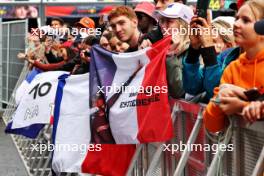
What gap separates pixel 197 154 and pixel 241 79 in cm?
80

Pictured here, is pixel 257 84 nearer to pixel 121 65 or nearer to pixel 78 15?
pixel 121 65

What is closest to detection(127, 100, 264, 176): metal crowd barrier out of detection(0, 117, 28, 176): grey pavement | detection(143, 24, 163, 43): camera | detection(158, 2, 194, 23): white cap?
detection(158, 2, 194, 23): white cap

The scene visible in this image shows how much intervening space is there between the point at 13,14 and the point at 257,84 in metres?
14.0

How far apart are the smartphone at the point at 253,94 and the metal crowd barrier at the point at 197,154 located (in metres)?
0.13

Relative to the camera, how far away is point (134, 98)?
17.2ft

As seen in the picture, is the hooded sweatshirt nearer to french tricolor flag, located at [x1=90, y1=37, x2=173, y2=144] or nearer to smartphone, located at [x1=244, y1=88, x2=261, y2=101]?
smartphone, located at [x1=244, y1=88, x2=261, y2=101]

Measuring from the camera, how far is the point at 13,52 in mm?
16062

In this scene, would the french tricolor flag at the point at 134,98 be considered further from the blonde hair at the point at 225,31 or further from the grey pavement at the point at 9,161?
the grey pavement at the point at 9,161

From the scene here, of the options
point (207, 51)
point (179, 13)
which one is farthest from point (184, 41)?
point (207, 51)

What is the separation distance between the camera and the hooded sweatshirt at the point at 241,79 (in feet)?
13.1

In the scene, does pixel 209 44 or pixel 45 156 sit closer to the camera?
pixel 209 44

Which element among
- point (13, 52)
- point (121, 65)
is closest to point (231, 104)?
point (121, 65)

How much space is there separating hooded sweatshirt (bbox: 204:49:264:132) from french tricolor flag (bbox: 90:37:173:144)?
39.2 inches

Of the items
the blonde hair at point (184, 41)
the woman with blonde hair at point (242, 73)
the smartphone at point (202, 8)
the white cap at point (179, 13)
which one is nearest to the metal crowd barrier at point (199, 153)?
the woman with blonde hair at point (242, 73)
